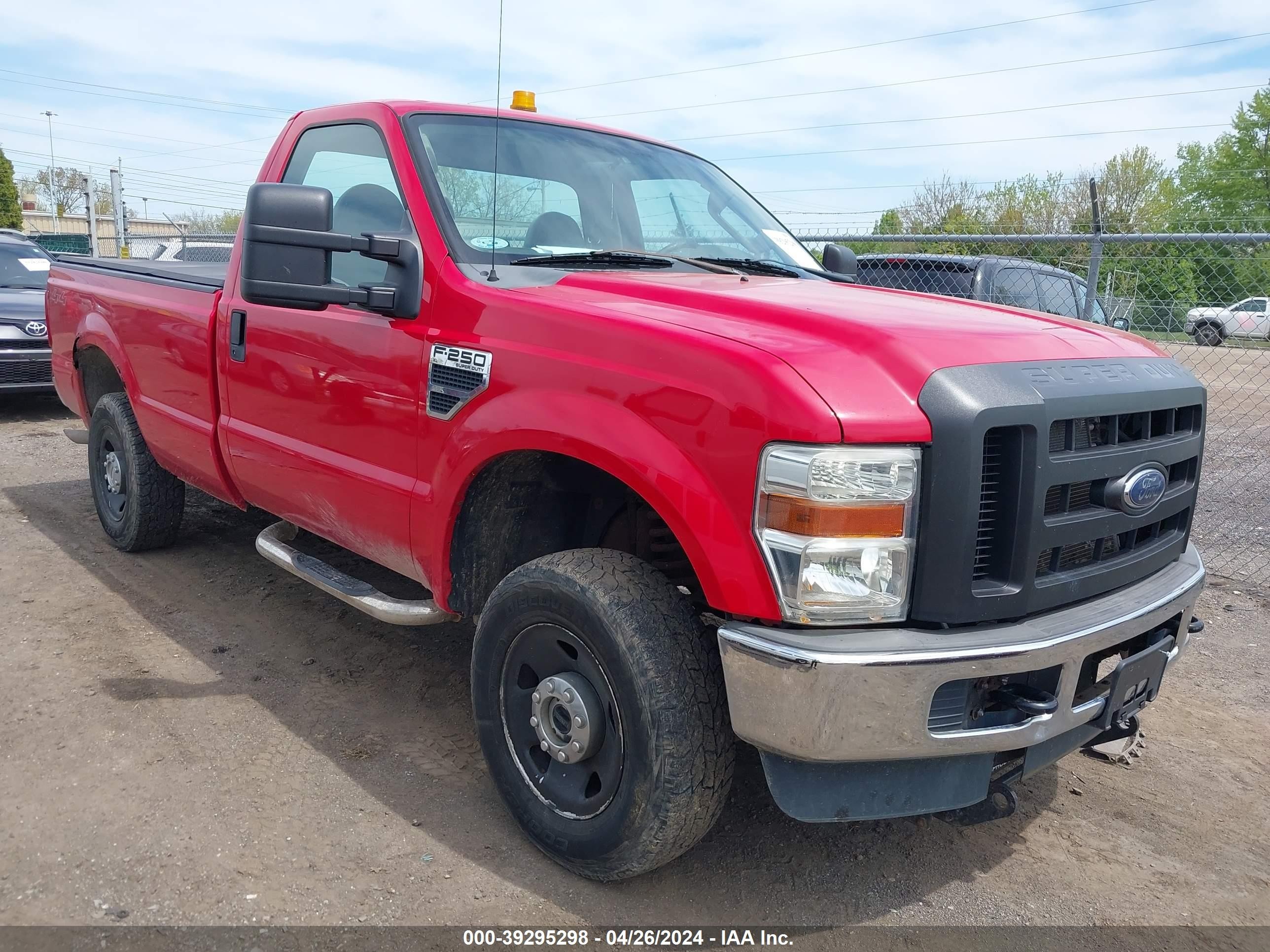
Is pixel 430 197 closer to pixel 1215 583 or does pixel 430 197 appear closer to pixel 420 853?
pixel 420 853

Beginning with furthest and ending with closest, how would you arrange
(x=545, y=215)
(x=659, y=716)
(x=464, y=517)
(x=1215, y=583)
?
(x=1215, y=583), (x=545, y=215), (x=464, y=517), (x=659, y=716)

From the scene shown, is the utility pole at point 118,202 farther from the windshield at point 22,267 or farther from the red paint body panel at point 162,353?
the red paint body panel at point 162,353

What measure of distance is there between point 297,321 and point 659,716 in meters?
1.99

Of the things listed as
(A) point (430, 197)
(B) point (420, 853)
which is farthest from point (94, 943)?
(A) point (430, 197)

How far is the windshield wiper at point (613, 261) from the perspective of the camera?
10.3ft

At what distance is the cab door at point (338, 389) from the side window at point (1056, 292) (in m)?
6.19

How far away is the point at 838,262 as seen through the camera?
420 centimetres

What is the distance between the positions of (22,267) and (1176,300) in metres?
10.6

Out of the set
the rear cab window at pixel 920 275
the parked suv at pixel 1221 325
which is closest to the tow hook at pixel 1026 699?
the parked suv at pixel 1221 325

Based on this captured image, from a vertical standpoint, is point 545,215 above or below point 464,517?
above

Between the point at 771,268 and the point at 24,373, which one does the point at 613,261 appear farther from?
the point at 24,373

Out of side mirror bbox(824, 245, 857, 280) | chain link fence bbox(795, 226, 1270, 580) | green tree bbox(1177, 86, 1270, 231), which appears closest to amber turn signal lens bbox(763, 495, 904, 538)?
side mirror bbox(824, 245, 857, 280)

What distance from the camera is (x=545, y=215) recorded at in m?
3.34

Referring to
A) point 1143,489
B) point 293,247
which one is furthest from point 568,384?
point 1143,489
